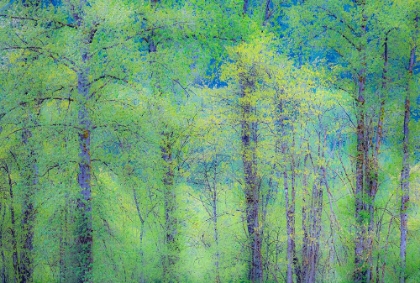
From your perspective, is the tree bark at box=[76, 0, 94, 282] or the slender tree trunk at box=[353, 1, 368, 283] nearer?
the tree bark at box=[76, 0, 94, 282]

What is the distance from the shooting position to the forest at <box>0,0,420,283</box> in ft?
31.9

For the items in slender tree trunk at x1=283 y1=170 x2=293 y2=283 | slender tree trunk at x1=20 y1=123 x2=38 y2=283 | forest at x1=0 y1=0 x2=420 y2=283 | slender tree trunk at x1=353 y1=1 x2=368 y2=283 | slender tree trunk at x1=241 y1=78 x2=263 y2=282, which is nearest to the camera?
forest at x1=0 y1=0 x2=420 y2=283

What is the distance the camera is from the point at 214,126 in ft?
42.5

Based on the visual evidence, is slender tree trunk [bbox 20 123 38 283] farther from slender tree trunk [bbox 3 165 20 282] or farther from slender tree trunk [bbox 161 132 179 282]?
slender tree trunk [bbox 161 132 179 282]

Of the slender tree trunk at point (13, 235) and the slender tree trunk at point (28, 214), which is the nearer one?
the slender tree trunk at point (28, 214)

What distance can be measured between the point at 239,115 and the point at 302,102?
1.67m

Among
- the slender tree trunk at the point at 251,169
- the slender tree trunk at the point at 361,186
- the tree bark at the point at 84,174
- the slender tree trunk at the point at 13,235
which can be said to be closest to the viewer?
the tree bark at the point at 84,174

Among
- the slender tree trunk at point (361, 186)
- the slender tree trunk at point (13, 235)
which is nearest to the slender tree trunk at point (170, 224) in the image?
the slender tree trunk at point (13, 235)

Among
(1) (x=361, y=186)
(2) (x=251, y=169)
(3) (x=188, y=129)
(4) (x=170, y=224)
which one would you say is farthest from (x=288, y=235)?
(3) (x=188, y=129)

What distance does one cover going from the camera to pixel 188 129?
504 inches

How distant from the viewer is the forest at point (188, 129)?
9.71 m

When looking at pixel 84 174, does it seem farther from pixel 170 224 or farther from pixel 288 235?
pixel 288 235

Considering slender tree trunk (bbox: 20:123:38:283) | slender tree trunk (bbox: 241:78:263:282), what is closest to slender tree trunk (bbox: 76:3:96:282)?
slender tree trunk (bbox: 20:123:38:283)

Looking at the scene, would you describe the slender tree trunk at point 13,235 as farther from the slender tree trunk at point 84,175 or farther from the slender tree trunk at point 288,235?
the slender tree trunk at point 288,235
